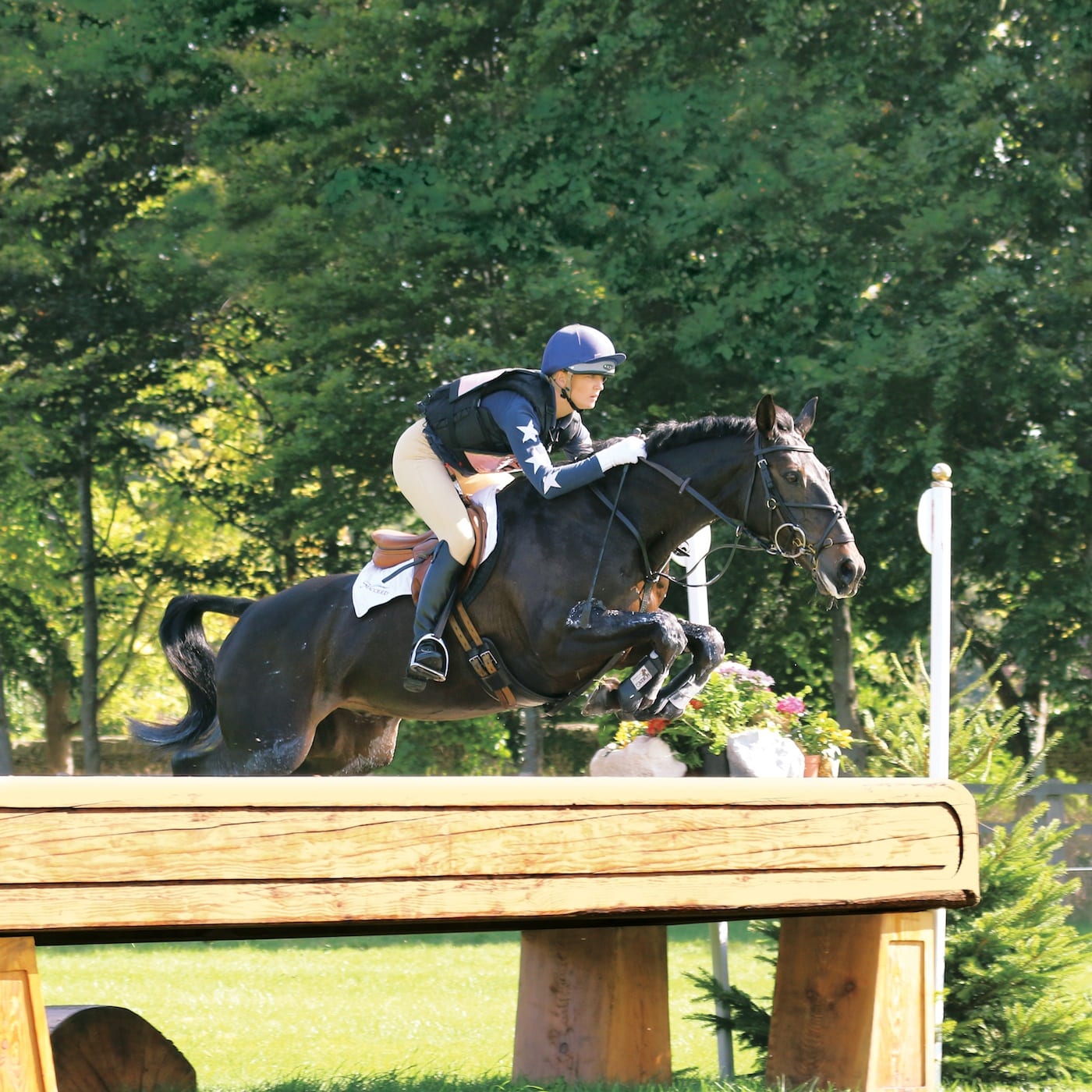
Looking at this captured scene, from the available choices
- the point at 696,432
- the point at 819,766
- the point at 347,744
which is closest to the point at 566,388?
the point at 696,432

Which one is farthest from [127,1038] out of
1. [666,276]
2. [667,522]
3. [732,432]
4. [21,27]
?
[21,27]

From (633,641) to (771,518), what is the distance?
1.93 feet

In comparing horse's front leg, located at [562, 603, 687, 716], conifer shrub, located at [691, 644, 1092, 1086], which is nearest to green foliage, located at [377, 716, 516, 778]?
conifer shrub, located at [691, 644, 1092, 1086]

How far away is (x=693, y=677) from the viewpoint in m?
4.86

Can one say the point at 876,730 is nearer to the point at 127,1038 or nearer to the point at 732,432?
the point at 732,432

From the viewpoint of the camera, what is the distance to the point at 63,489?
62.6 ft

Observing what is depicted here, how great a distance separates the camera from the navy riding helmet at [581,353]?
4.87m

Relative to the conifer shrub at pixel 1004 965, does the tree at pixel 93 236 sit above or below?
above

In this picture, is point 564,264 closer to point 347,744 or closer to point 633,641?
point 347,744

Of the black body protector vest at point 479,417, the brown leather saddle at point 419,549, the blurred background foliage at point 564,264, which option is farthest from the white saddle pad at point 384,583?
the blurred background foliage at point 564,264

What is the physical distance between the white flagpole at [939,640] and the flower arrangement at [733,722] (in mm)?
501

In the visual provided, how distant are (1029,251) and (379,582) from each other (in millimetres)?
10623

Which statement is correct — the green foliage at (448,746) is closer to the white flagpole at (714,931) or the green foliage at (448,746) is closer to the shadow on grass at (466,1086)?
the white flagpole at (714,931)

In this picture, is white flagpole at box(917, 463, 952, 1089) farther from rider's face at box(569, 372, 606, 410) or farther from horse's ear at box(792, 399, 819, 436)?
rider's face at box(569, 372, 606, 410)
